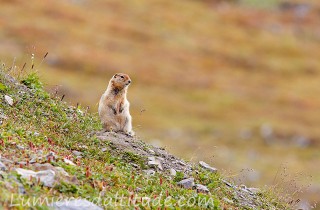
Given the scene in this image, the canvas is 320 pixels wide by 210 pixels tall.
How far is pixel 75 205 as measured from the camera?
10953 millimetres

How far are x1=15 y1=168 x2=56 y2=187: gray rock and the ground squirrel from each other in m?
5.23

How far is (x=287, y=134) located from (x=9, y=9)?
40.8 meters

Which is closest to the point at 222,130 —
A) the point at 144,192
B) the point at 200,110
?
the point at 200,110

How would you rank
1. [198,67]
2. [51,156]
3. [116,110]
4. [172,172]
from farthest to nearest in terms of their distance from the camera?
1. [198,67]
2. [116,110]
3. [172,172]
4. [51,156]

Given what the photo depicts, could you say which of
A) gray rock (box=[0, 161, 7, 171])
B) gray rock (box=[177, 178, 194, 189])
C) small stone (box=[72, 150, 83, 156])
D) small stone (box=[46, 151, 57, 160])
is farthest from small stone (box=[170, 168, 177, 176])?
gray rock (box=[0, 161, 7, 171])

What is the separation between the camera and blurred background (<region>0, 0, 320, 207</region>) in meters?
52.2

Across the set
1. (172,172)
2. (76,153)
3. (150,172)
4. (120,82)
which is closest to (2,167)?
(76,153)

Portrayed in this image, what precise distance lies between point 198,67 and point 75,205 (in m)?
67.6

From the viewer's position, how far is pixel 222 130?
55688 mm

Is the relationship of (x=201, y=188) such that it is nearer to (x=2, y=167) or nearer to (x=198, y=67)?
(x=2, y=167)

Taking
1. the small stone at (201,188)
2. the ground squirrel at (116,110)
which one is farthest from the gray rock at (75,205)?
the ground squirrel at (116,110)

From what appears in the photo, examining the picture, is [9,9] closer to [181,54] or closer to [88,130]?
[181,54]

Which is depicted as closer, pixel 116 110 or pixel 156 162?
pixel 156 162

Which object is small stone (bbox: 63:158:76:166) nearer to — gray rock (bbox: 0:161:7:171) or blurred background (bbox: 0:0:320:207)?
gray rock (bbox: 0:161:7:171)
